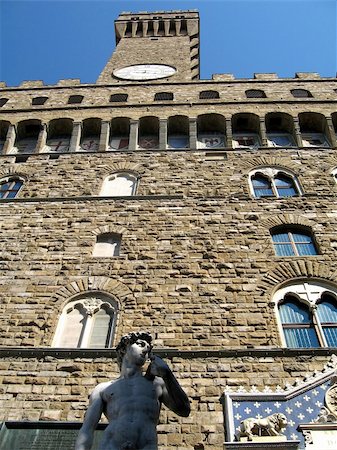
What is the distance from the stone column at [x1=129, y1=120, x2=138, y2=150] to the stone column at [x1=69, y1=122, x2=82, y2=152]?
133 cm

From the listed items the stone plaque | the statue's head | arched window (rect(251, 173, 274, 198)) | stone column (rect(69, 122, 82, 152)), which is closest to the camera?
the statue's head

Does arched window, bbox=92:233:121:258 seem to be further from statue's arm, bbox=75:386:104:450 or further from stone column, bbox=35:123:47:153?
statue's arm, bbox=75:386:104:450

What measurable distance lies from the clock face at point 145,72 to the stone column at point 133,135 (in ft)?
15.0

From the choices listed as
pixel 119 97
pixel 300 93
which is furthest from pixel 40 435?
pixel 300 93

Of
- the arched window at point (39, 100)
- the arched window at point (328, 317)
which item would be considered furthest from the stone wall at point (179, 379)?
the arched window at point (39, 100)

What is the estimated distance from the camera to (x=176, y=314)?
7.75 meters

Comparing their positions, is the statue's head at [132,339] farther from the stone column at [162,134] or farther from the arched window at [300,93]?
the arched window at [300,93]

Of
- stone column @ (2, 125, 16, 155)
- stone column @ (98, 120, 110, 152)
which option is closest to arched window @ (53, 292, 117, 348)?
stone column @ (98, 120, 110, 152)

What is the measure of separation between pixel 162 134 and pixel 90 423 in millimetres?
9717

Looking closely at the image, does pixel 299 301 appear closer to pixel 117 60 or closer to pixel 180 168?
pixel 180 168

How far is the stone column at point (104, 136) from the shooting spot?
1287 cm

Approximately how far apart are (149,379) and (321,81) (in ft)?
45.2

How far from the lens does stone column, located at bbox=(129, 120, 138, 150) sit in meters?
12.9

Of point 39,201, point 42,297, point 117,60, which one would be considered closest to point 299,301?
point 42,297
